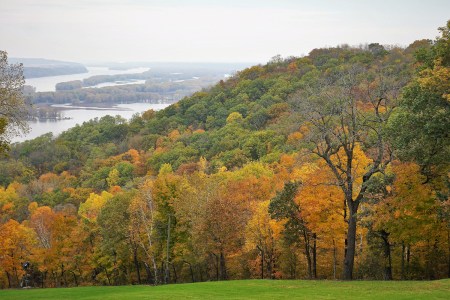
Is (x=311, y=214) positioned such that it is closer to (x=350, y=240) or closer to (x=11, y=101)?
(x=350, y=240)

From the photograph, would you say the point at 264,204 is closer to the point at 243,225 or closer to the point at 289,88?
the point at 243,225

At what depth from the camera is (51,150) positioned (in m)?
142

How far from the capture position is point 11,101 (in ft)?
77.4

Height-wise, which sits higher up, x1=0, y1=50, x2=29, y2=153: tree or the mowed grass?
x1=0, y1=50, x2=29, y2=153: tree

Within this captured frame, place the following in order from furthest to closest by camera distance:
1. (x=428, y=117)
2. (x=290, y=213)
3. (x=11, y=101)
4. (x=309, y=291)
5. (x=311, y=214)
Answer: (x=290, y=213) → (x=311, y=214) → (x=11, y=101) → (x=309, y=291) → (x=428, y=117)

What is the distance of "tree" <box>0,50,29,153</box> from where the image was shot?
23547 millimetres

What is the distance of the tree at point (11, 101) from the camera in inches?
927

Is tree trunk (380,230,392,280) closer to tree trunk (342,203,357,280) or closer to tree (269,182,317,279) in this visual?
tree trunk (342,203,357,280)

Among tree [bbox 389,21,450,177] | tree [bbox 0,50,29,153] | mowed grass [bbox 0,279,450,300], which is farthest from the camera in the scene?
tree [bbox 0,50,29,153]

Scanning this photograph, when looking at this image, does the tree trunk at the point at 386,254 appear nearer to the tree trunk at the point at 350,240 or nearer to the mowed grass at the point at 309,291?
the tree trunk at the point at 350,240

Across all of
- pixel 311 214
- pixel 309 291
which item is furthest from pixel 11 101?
pixel 311 214

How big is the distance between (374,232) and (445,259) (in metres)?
5.49

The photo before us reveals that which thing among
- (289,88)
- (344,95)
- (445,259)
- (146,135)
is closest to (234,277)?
(445,259)

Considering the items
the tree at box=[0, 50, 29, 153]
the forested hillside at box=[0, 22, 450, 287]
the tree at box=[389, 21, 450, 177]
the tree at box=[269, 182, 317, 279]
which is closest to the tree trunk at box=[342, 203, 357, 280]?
the forested hillside at box=[0, 22, 450, 287]
